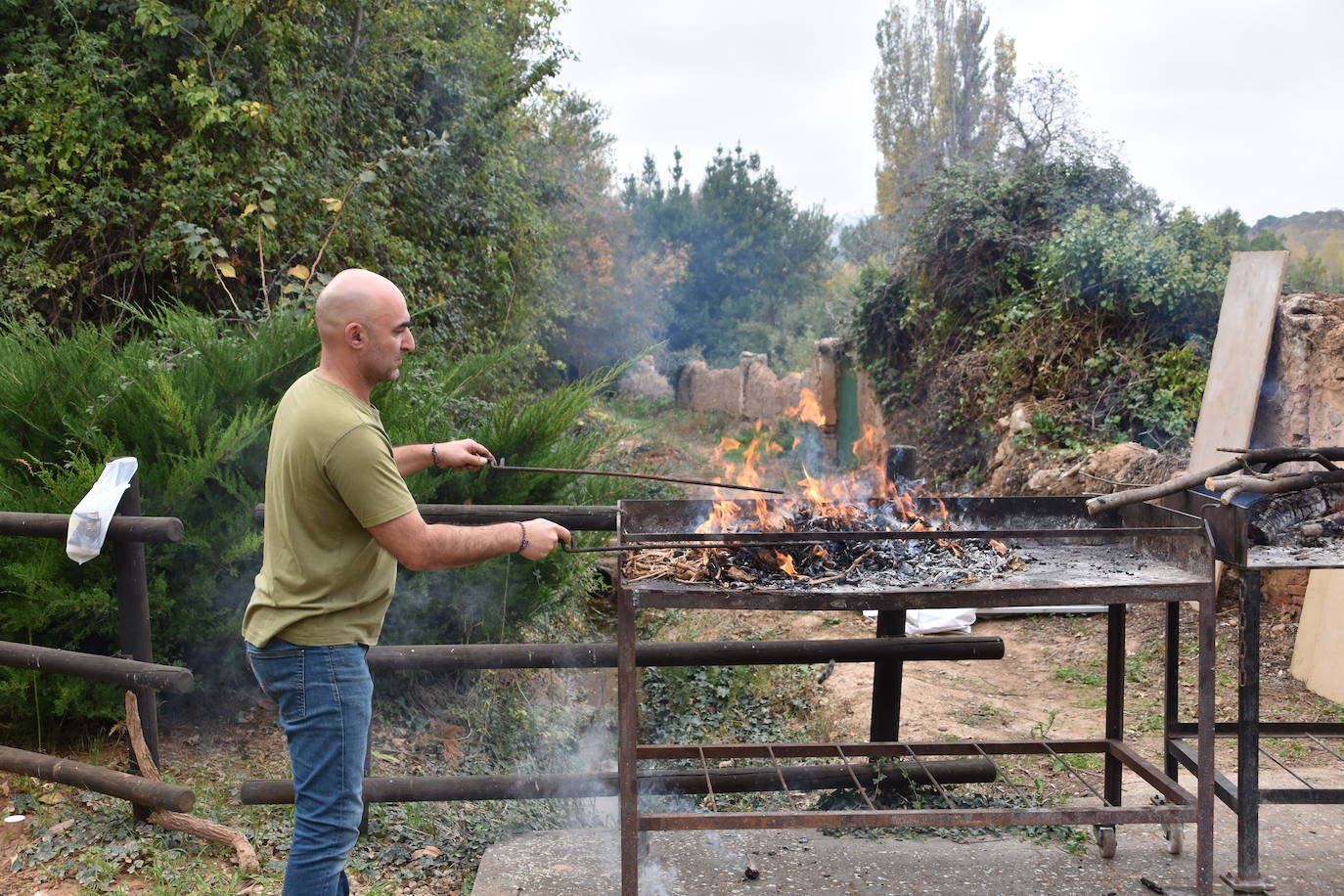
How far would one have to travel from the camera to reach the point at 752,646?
3.77 meters

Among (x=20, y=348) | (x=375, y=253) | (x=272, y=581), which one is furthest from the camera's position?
(x=375, y=253)

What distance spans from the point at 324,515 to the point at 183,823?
1950mm

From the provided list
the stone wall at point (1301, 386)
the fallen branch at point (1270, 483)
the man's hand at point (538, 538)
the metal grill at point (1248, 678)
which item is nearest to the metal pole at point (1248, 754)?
the metal grill at point (1248, 678)

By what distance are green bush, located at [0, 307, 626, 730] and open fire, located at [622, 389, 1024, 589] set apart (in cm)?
217

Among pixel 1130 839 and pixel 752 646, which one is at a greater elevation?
pixel 752 646

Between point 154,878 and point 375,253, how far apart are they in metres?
6.82

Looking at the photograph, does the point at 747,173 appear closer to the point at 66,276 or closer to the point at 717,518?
→ the point at 66,276

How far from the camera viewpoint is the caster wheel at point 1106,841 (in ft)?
11.7

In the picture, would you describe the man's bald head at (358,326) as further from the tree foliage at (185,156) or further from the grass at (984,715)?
the grass at (984,715)

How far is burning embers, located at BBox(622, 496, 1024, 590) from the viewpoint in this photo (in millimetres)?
3096

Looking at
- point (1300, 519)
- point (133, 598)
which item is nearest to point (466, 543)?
point (133, 598)

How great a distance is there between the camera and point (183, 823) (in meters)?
3.72

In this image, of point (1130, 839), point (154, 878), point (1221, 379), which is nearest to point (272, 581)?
point (154, 878)

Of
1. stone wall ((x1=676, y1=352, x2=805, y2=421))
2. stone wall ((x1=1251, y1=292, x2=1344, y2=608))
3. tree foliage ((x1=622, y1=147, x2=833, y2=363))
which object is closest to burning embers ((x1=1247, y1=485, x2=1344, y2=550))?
stone wall ((x1=1251, y1=292, x2=1344, y2=608))
